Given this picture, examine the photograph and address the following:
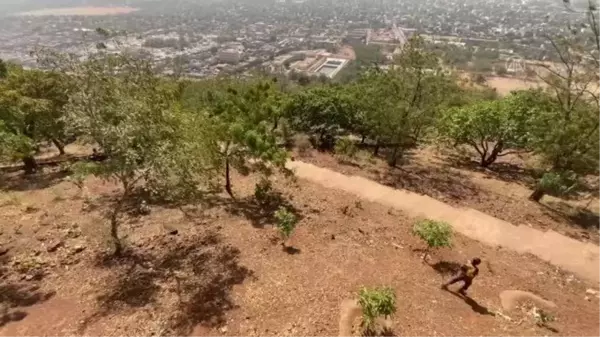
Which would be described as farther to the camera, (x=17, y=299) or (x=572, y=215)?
(x=572, y=215)

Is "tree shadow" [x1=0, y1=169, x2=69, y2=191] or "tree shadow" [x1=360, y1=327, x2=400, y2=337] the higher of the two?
"tree shadow" [x1=360, y1=327, x2=400, y2=337]

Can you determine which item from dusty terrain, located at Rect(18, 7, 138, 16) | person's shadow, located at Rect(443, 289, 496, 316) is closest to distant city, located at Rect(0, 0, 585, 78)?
dusty terrain, located at Rect(18, 7, 138, 16)

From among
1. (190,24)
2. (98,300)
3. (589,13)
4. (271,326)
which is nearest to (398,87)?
(589,13)

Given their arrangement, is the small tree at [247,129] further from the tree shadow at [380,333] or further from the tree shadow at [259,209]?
the tree shadow at [380,333]

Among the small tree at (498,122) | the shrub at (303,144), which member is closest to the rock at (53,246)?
the shrub at (303,144)

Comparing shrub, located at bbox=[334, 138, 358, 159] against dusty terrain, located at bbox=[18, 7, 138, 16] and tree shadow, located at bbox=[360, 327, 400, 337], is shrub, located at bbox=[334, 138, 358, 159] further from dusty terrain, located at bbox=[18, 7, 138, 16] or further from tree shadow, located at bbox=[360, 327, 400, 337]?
dusty terrain, located at bbox=[18, 7, 138, 16]

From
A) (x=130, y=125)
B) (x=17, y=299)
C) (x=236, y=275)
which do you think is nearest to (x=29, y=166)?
(x=17, y=299)

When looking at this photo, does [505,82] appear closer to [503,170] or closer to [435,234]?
[503,170]
